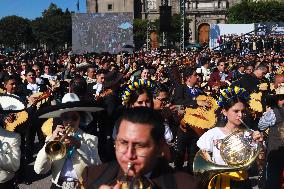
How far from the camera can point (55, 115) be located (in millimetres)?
4141

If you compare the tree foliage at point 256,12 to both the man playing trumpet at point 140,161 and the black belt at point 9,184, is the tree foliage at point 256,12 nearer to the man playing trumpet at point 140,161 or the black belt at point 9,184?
the black belt at point 9,184

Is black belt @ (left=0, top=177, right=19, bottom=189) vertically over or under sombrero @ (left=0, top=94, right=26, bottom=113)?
under

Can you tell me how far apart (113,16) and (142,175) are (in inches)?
1265

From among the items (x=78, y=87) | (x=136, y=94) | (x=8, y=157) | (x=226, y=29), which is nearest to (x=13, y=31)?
(x=226, y=29)

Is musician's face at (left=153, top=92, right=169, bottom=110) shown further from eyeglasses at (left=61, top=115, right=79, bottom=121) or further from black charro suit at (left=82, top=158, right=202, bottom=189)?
black charro suit at (left=82, top=158, right=202, bottom=189)

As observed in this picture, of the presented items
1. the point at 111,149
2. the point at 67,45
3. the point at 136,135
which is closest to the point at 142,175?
the point at 136,135

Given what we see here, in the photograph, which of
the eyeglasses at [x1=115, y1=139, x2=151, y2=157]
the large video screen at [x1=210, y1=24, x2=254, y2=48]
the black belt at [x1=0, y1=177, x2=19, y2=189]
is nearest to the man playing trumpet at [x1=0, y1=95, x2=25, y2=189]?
the black belt at [x1=0, y1=177, x2=19, y2=189]

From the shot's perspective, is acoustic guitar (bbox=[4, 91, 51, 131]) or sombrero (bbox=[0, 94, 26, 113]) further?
acoustic guitar (bbox=[4, 91, 51, 131])

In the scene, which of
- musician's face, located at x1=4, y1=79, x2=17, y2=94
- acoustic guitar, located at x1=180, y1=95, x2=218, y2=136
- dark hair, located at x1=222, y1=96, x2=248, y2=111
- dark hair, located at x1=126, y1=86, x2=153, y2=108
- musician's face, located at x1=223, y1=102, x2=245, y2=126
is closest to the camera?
musician's face, located at x1=223, y1=102, x2=245, y2=126

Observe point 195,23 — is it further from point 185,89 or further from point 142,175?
point 142,175

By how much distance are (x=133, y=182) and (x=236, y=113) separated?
279cm

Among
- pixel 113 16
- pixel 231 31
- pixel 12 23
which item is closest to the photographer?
pixel 113 16

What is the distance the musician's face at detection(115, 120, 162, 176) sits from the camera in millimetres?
2521

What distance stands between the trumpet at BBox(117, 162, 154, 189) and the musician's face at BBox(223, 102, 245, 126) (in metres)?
2.53
